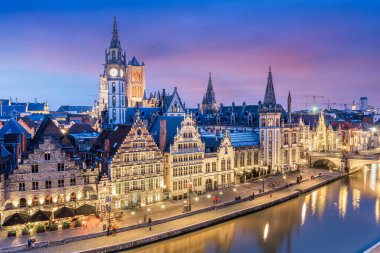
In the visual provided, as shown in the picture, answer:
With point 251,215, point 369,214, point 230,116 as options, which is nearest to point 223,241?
point 251,215

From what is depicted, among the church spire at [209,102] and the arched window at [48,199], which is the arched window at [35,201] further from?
the church spire at [209,102]

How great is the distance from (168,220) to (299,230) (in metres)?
18.3

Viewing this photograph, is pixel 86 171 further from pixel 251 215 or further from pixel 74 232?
pixel 251 215

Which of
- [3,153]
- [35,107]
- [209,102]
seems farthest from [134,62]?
[3,153]

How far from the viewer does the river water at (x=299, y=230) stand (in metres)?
39.8

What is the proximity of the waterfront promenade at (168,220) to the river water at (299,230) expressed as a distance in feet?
3.66

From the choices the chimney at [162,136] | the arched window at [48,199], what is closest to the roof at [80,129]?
the chimney at [162,136]

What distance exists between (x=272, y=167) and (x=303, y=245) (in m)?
32.6

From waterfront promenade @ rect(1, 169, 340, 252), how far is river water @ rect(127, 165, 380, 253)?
1116 mm

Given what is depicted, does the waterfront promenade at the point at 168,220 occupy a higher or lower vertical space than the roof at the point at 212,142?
lower

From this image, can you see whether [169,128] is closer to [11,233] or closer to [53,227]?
[53,227]

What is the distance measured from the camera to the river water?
39.8 meters

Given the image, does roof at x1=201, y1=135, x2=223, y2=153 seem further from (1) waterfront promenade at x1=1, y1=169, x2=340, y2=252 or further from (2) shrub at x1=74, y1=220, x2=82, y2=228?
(2) shrub at x1=74, y1=220, x2=82, y2=228

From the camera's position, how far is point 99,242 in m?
35.4
